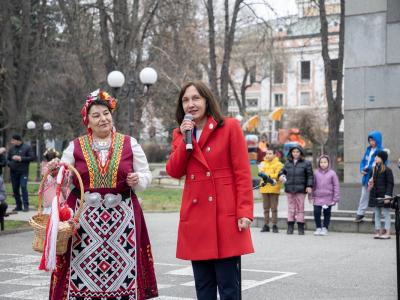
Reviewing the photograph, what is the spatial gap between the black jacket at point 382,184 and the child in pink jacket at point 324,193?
848 millimetres

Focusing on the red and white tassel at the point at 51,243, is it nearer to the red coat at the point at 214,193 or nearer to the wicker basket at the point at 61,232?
the wicker basket at the point at 61,232

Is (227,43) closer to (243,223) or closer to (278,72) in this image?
(243,223)

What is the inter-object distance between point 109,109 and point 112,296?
59.3 inches

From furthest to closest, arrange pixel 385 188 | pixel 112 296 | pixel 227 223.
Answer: pixel 385 188
pixel 112 296
pixel 227 223

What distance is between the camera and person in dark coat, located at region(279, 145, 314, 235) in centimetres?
1492

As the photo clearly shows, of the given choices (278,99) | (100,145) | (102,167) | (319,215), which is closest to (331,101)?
(319,215)

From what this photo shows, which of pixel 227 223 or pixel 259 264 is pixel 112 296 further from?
pixel 259 264

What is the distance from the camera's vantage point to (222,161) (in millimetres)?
5555

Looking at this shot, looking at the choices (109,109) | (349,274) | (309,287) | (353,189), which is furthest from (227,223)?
(353,189)

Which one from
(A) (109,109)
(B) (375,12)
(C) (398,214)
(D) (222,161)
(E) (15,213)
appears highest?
(B) (375,12)

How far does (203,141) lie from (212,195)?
0.40 m

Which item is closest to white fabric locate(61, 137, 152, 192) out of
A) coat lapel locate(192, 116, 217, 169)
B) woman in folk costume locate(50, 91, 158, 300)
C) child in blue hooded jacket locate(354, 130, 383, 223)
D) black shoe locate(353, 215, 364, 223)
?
woman in folk costume locate(50, 91, 158, 300)

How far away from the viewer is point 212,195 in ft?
18.1

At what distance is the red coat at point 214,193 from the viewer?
17.9ft
